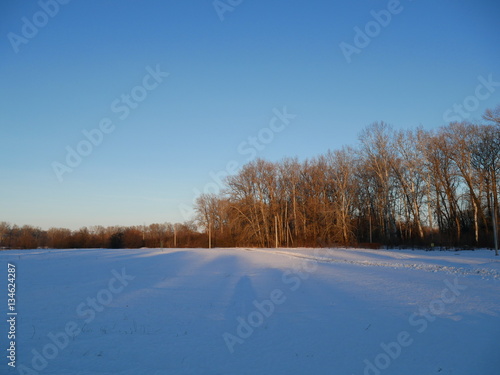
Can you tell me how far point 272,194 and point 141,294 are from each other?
47777 millimetres

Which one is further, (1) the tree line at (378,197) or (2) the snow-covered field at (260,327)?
(1) the tree line at (378,197)

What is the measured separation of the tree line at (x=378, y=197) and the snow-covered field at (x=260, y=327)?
21433 mm

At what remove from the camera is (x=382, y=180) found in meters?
43.2

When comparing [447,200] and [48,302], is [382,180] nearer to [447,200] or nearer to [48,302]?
[447,200]

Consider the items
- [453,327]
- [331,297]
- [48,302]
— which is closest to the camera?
[453,327]

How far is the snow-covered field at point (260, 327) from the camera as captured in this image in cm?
630

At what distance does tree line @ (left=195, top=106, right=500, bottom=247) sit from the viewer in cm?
3762

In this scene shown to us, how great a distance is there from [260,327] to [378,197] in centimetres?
4091

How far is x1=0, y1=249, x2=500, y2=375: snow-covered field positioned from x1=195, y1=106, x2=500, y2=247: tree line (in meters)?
21.4

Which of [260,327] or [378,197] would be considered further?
[378,197]

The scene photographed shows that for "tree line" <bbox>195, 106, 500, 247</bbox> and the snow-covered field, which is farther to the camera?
"tree line" <bbox>195, 106, 500, 247</bbox>

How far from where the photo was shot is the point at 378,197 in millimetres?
45562

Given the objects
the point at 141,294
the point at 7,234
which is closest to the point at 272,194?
the point at 141,294

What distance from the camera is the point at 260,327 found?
28.4ft
